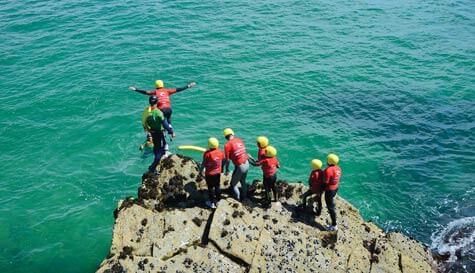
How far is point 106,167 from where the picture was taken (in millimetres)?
25688

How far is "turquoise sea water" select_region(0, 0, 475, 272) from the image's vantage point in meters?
23.6

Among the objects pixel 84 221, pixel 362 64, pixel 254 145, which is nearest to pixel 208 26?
pixel 362 64

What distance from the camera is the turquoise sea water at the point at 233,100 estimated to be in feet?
77.4

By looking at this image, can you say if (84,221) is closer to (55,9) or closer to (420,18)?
(55,9)

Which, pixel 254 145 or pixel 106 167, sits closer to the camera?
pixel 106 167

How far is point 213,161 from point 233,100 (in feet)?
55.2

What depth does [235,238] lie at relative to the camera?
15539mm

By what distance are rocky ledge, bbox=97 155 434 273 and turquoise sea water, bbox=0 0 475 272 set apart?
535 cm

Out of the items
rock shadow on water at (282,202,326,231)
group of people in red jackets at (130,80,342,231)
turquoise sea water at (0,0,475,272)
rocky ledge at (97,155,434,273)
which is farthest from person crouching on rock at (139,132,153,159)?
rock shadow on water at (282,202,326,231)

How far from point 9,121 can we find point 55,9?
73.3 ft

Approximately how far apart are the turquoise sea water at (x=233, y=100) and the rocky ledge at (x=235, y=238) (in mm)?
5347

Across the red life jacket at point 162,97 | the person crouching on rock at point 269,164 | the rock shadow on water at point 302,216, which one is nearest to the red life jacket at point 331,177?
the rock shadow on water at point 302,216

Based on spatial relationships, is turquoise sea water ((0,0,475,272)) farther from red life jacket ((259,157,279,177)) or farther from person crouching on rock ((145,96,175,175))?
red life jacket ((259,157,279,177))

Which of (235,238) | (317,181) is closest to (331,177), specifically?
(317,181)
